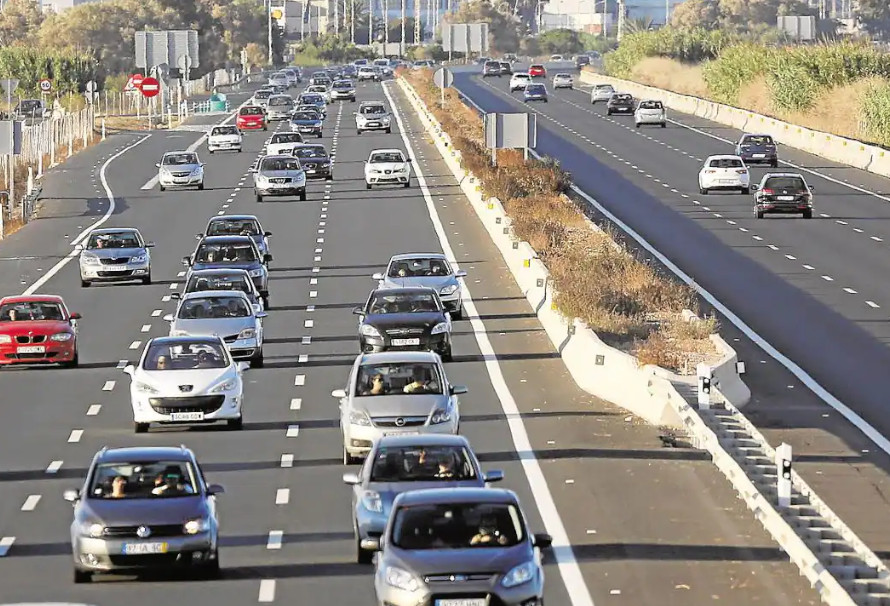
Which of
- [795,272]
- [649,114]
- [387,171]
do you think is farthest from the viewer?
[649,114]

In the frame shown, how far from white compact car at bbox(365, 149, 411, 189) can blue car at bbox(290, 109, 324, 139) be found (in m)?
25.6

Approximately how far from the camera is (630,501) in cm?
2294

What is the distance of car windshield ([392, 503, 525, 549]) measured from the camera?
54.3ft

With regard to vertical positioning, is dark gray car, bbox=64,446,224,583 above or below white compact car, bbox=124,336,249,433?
above

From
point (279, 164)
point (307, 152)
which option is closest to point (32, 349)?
point (279, 164)

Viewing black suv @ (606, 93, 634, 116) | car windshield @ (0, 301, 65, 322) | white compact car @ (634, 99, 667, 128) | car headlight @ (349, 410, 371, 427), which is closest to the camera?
car headlight @ (349, 410, 371, 427)

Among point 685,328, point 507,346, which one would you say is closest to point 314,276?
point 507,346

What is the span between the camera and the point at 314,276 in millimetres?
48188

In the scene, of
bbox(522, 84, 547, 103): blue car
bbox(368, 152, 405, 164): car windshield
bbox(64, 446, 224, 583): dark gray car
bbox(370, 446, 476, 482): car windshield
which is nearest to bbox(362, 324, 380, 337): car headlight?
bbox(370, 446, 476, 482): car windshield

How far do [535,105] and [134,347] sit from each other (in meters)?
86.3

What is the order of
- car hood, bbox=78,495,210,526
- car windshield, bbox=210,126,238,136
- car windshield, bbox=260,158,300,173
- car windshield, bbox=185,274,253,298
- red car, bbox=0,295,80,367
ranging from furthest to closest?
car windshield, bbox=210,126,238,136 < car windshield, bbox=260,158,300,173 < car windshield, bbox=185,274,253,298 < red car, bbox=0,295,80,367 < car hood, bbox=78,495,210,526

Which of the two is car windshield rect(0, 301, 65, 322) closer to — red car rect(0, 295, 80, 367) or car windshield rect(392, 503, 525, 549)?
red car rect(0, 295, 80, 367)

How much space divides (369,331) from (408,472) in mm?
14207

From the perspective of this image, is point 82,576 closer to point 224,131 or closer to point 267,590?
point 267,590
